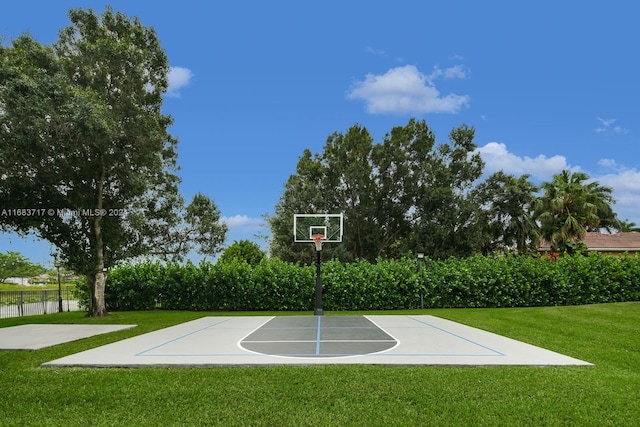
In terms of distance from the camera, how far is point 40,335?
35.1ft

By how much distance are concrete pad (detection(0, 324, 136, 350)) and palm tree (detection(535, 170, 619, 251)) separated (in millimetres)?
23860

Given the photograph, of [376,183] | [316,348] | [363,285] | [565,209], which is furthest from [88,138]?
[565,209]

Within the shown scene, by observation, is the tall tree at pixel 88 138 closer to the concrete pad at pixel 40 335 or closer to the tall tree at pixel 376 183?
the concrete pad at pixel 40 335

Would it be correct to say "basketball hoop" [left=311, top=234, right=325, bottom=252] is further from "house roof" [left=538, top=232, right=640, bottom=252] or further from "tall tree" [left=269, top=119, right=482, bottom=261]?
"house roof" [left=538, top=232, right=640, bottom=252]

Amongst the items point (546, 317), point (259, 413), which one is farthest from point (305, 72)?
point (259, 413)

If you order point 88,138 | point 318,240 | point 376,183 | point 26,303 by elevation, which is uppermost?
point 376,183

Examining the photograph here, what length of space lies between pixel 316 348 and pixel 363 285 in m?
10.3

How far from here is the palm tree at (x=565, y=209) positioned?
27884 mm

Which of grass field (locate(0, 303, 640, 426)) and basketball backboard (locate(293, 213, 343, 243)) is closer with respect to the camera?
grass field (locate(0, 303, 640, 426))

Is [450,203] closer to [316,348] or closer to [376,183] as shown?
[376,183]

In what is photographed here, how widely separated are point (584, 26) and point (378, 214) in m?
15.3

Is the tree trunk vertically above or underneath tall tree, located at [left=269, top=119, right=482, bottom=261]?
underneath

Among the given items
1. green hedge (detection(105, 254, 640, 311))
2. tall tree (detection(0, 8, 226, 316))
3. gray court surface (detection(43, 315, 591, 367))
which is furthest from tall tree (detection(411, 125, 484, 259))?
gray court surface (detection(43, 315, 591, 367))

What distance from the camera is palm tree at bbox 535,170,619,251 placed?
27884 mm
